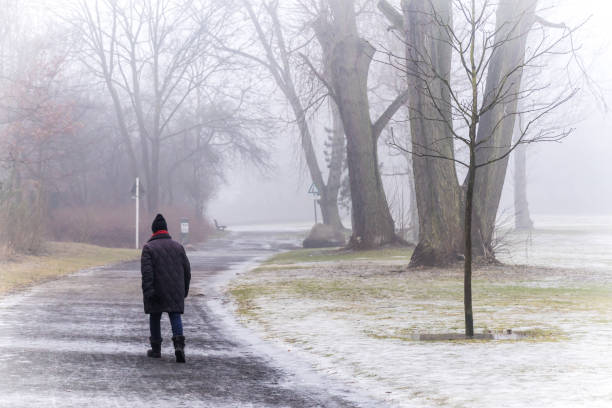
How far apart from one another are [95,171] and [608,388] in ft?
181

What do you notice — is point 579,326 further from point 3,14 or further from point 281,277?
point 3,14

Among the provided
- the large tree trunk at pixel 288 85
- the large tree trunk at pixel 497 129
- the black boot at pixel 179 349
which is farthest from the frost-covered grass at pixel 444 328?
the large tree trunk at pixel 288 85

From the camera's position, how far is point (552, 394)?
23.2ft

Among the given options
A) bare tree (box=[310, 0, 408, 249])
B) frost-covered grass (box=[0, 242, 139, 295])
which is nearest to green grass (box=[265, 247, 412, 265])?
bare tree (box=[310, 0, 408, 249])

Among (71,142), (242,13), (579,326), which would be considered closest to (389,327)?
(579,326)

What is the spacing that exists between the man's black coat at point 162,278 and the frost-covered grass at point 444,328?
1620 mm

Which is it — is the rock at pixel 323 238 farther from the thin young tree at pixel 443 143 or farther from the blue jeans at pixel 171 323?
the blue jeans at pixel 171 323

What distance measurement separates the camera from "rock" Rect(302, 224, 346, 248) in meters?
37.8

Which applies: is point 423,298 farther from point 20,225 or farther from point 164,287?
point 20,225

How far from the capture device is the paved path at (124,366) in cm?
717

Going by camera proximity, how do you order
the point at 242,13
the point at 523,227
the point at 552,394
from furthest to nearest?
the point at 523,227 < the point at 242,13 < the point at 552,394

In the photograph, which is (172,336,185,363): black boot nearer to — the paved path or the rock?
the paved path

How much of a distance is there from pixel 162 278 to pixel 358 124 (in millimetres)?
20132

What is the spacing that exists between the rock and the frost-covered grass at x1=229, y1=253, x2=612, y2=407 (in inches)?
632
